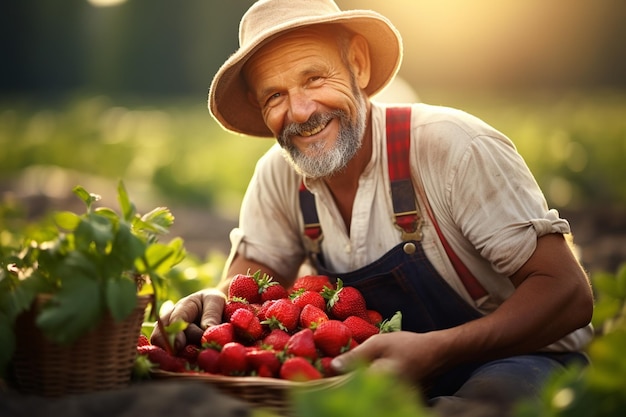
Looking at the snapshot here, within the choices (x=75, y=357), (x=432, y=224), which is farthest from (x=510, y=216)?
(x=75, y=357)

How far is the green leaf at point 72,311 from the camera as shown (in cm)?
223

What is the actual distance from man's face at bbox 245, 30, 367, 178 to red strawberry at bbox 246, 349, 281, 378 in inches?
35.0

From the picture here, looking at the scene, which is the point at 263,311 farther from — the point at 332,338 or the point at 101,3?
the point at 101,3

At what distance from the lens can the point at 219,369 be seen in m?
2.56

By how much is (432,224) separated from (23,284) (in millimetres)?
1455

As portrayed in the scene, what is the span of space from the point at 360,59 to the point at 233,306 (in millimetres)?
1165

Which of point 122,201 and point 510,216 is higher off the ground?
point 122,201

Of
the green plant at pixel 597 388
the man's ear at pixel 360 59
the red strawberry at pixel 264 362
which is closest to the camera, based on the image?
the green plant at pixel 597 388

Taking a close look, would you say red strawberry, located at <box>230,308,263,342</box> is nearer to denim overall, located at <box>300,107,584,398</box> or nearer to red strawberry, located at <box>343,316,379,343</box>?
red strawberry, located at <box>343,316,379,343</box>

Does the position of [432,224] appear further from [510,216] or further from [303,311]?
[303,311]

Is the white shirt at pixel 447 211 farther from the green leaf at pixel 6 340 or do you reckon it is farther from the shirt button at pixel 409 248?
the green leaf at pixel 6 340

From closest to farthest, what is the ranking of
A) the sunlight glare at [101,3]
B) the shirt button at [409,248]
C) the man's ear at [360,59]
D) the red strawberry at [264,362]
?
the red strawberry at [264,362] < the shirt button at [409,248] < the man's ear at [360,59] < the sunlight glare at [101,3]

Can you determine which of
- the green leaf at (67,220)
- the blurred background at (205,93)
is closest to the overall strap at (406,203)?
the green leaf at (67,220)

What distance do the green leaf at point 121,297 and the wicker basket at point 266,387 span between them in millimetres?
315
